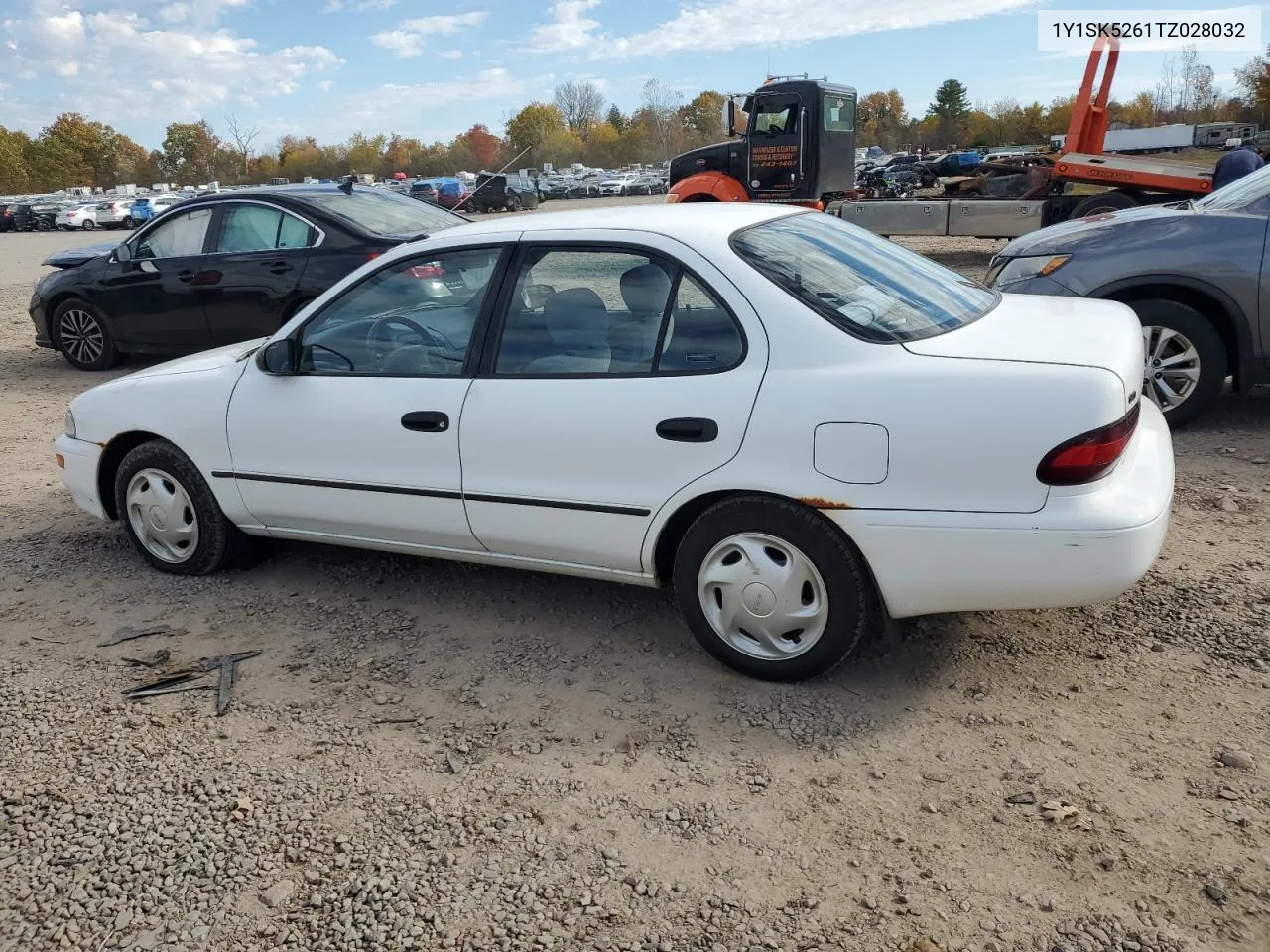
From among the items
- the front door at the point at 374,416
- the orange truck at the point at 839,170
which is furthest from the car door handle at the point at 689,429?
the orange truck at the point at 839,170

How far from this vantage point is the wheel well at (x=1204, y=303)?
5809mm

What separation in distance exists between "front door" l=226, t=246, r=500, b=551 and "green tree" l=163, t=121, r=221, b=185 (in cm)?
10040

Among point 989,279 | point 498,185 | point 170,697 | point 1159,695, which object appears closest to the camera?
point 1159,695

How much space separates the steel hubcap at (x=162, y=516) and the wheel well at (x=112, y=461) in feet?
0.55

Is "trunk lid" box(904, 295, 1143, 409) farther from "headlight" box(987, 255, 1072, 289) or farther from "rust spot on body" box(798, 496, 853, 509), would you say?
"headlight" box(987, 255, 1072, 289)

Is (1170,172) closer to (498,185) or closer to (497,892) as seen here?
(497,892)

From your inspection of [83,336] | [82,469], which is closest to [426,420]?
[82,469]

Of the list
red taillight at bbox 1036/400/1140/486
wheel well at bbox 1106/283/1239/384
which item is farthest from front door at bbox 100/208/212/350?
red taillight at bbox 1036/400/1140/486

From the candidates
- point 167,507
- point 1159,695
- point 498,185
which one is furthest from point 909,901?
point 498,185

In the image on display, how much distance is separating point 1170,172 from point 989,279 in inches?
366

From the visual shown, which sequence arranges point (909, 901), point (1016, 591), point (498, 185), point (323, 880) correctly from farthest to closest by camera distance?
point (498, 185)
point (1016, 591)
point (323, 880)
point (909, 901)

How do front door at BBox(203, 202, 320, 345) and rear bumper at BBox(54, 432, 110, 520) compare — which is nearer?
rear bumper at BBox(54, 432, 110, 520)

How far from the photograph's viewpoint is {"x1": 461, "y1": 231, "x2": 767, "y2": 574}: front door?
10.9ft

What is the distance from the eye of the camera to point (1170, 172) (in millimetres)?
14148
